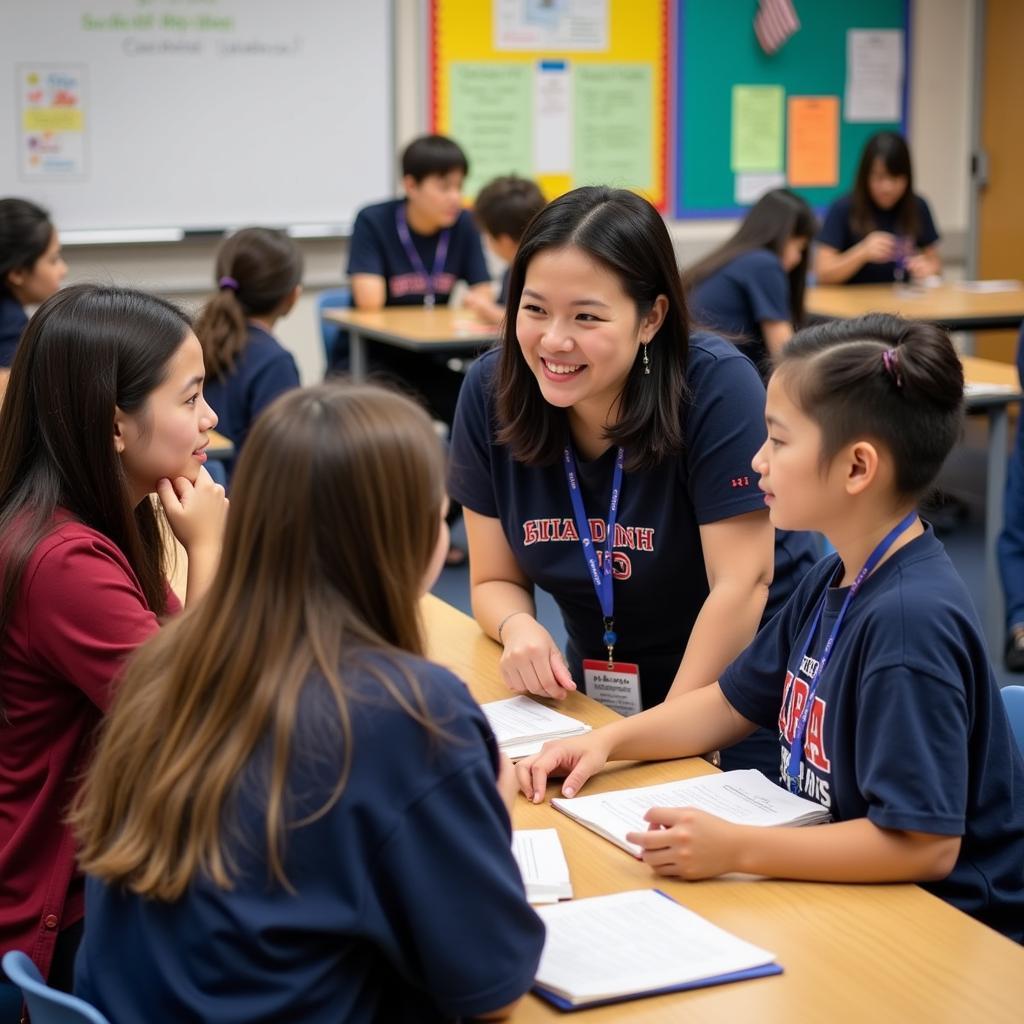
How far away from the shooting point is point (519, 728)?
6.04 feet

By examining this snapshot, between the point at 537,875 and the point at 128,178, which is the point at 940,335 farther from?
the point at 128,178

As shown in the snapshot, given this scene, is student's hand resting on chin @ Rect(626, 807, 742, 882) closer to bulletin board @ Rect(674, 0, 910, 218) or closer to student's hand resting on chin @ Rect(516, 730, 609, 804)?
student's hand resting on chin @ Rect(516, 730, 609, 804)

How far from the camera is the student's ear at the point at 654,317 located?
6.59 feet

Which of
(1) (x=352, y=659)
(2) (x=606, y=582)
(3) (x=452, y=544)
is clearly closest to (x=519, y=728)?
(2) (x=606, y=582)

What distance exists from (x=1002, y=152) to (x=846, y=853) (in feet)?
22.6

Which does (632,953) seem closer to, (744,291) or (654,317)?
(654,317)

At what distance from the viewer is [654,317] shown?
6.62 ft

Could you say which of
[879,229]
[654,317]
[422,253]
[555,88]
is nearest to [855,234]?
[879,229]

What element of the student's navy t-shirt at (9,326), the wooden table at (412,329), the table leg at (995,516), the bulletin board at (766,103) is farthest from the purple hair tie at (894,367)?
the bulletin board at (766,103)

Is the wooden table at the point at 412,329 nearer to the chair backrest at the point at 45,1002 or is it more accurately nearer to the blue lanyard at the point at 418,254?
the blue lanyard at the point at 418,254

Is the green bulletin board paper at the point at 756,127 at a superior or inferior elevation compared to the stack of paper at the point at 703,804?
superior

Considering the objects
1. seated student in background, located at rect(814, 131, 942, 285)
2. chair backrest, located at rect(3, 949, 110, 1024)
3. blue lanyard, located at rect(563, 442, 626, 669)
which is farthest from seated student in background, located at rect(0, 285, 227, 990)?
seated student in background, located at rect(814, 131, 942, 285)

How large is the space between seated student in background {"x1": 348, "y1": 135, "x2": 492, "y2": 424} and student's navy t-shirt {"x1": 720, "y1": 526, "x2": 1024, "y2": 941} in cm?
398

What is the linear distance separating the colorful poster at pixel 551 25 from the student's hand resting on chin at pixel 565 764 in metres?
5.48
